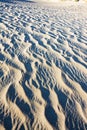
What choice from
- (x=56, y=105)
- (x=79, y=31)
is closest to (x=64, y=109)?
(x=56, y=105)

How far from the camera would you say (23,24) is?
25.5 ft

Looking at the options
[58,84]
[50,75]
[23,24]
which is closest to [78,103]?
[58,84]

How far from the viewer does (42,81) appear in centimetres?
386

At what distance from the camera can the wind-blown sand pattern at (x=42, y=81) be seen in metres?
3.01

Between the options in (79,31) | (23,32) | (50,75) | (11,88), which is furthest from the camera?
(79,31)

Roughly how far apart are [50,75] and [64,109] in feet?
3.15

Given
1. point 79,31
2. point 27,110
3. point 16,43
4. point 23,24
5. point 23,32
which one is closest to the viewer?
point 27,110

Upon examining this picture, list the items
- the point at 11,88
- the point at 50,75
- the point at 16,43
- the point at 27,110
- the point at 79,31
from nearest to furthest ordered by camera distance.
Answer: the point at 27,110 < the point at 11,88 < the point at 50,75 < the point at 16,43 < the point at 79,31

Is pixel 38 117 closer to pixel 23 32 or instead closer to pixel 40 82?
pixel 40 82

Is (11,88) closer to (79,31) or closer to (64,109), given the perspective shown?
(64,109)

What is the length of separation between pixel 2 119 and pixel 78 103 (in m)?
1.07

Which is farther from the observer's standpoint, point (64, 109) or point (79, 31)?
point (79, 31)

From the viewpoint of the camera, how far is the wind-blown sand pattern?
3010mm

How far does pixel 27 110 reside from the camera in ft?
10.3
